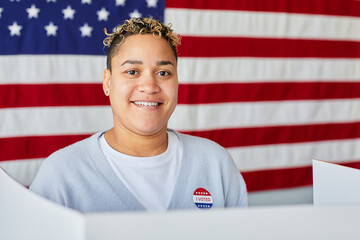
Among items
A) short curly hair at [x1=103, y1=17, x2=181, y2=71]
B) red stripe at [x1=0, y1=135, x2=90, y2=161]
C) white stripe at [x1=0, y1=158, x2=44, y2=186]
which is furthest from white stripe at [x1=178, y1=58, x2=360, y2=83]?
short curly hair at [x1=103, y1=17, x2=181, y2=71]

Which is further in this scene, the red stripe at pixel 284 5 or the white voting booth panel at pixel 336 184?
the red stripe at pixel 284 5

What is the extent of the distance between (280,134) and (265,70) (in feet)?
1.23

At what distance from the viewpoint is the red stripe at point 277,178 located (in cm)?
221

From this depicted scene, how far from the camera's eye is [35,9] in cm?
167

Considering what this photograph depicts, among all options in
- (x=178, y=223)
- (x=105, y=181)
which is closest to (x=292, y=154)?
(x=105, y=181)

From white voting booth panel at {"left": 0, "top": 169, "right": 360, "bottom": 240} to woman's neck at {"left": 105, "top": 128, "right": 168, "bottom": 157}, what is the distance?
57 cm

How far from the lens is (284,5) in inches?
86.0

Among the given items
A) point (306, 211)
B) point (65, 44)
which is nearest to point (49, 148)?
point (65, 44)

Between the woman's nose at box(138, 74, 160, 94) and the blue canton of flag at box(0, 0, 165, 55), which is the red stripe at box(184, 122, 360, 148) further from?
the woman's nose at box(138, 74, 160, 94)

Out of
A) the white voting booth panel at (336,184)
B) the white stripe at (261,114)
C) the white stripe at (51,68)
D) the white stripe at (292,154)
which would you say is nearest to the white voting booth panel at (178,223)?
the white voting booth panel at (336,184)

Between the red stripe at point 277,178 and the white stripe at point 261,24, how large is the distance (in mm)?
757

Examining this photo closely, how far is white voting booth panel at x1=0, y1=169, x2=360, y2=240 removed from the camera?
14.6 inches

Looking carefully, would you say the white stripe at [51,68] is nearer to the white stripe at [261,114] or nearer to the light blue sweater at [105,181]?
the white stripe at [261,114]

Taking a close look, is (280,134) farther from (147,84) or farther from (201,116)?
(147,84)
